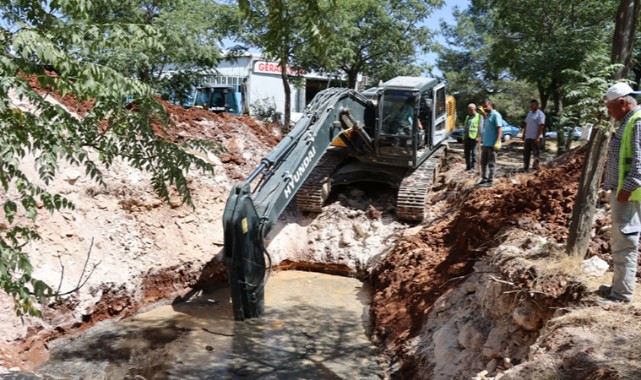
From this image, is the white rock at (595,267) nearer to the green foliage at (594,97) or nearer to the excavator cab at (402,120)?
the green foliage at (594,97)

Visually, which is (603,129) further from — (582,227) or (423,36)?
(423,36)

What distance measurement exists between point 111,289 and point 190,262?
1595 millimetres

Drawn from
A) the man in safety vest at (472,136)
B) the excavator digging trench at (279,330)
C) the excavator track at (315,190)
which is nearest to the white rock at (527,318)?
the excavator digging trench at (279,330)

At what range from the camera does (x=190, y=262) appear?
33.2ft

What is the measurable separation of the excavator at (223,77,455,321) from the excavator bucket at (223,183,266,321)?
13 mm

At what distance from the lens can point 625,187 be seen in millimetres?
4758

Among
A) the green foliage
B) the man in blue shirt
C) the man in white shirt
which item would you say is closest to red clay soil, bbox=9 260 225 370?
the man in blue shirt

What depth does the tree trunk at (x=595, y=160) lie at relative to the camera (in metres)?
5.66

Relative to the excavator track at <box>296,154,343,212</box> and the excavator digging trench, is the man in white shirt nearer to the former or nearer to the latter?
the excavator digging trench

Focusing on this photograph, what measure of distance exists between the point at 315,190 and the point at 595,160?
6852 millimetres

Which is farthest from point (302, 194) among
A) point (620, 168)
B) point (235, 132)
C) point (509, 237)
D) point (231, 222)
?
point (620, 168)

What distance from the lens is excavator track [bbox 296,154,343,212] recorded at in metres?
12.0

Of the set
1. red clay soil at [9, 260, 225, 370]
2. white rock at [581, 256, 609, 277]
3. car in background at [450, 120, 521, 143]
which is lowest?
red clay soil at [9, 260, 225, 370]

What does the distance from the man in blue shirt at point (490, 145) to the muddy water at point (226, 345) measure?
11.4 feet
